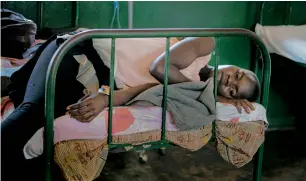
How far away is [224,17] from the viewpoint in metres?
3.81

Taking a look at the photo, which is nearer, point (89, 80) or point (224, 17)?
point (89, 80)

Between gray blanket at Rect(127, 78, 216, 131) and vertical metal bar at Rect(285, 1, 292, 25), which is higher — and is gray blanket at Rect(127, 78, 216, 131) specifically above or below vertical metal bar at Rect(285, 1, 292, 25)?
below

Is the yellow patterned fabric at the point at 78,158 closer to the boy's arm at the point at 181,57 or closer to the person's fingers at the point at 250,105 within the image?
the boy's arm at the point at 181,57

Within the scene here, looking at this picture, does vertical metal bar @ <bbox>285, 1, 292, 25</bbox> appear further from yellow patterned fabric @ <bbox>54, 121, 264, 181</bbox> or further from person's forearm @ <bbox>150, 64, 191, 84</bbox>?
person's forearm @ <bbox>150, 64, 191, 84</bbox>

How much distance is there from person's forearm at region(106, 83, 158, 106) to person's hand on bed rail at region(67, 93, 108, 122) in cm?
10

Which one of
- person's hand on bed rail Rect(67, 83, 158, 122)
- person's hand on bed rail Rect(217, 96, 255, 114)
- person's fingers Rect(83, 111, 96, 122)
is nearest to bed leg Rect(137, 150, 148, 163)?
person's hand on bed rail Rect(217, 96, 255, 114)

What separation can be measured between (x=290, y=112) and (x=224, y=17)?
1120 mm

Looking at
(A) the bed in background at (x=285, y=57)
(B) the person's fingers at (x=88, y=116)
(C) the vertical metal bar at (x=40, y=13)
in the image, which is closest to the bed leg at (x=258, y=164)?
(B) the person's fingers at (x=88, y=116)

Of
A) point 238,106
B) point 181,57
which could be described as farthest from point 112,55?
point 238,106

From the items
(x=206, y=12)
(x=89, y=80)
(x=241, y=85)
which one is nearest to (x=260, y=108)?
(x=241, y=85)

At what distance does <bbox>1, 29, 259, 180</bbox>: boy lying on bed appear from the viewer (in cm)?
199

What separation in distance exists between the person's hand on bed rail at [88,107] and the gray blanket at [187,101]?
17 cm

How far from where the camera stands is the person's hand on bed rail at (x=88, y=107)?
199cm

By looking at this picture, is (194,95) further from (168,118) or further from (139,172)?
(139,172)
